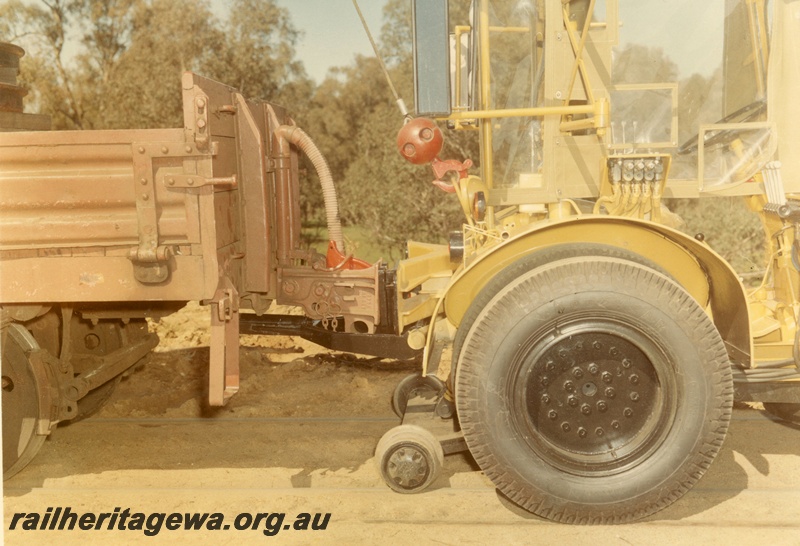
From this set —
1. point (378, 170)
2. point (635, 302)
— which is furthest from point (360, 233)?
point (635, 302)

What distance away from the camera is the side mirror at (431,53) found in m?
3.68

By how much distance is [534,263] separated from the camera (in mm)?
3936

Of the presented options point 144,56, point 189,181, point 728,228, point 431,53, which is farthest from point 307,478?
point 144,56

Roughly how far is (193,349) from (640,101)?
5.23 meters

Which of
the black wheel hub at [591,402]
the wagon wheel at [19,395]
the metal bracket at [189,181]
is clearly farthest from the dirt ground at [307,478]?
the metal bracket at [189,181]

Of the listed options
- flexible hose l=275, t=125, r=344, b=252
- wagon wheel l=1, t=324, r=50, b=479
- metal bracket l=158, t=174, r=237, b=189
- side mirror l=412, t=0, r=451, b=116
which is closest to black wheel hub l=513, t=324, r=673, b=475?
side mirror l=412, t=0, r=451, b=116

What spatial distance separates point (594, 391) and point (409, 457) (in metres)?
1.05

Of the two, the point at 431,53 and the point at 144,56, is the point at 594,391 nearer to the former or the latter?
the point at 431,53

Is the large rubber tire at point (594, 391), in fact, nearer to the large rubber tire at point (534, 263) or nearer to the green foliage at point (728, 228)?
the large rubber tire at point (534, 263)

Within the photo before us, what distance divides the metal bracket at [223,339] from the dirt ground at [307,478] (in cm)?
62

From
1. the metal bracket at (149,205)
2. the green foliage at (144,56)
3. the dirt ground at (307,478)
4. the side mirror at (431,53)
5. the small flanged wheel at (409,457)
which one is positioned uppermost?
the green foliage at (144,56)

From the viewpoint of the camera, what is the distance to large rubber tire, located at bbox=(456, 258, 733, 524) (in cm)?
368

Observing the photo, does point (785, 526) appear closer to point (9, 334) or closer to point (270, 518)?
point (270, 518)

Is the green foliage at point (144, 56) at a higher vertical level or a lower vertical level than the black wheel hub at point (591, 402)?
higher
